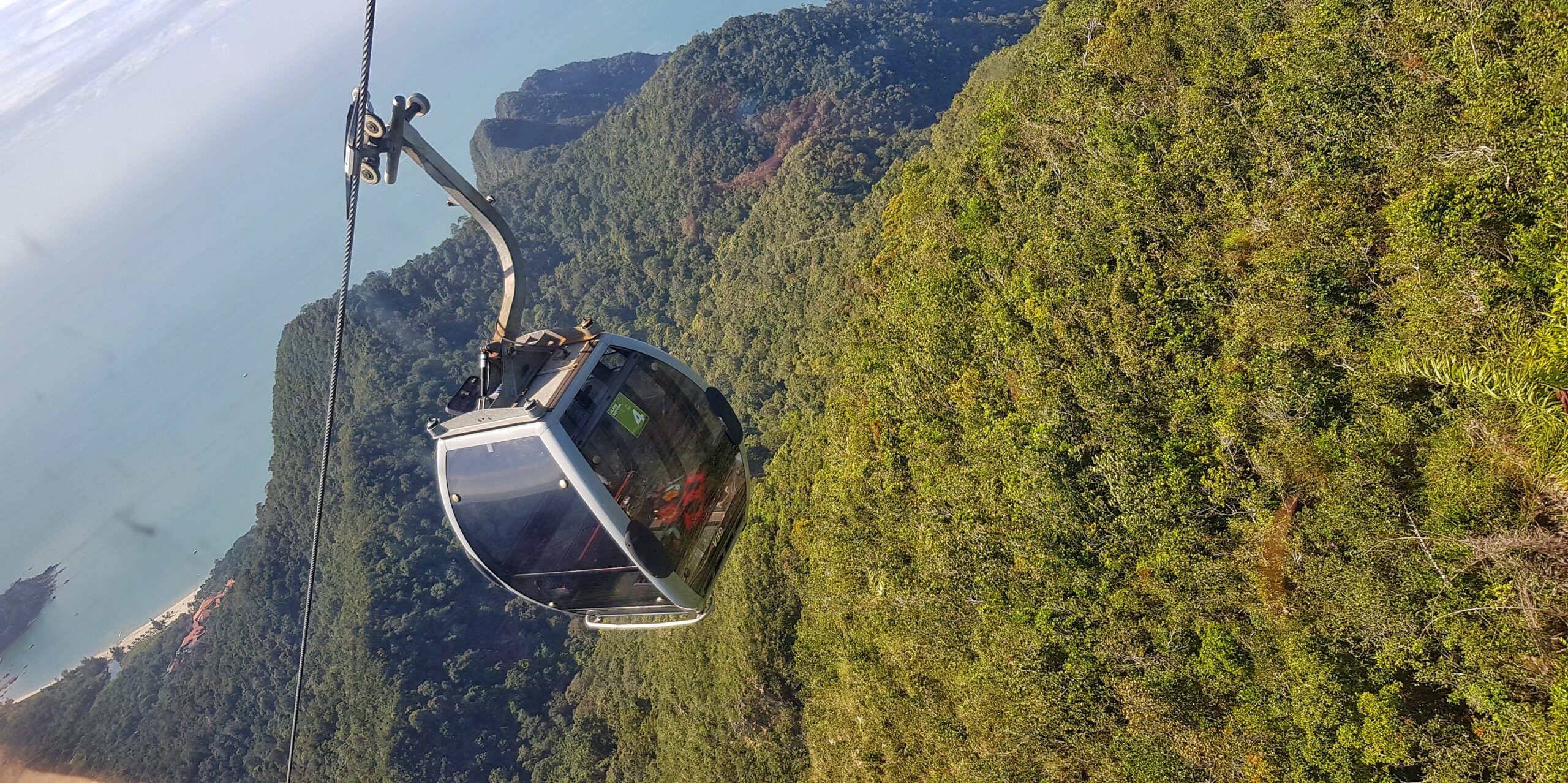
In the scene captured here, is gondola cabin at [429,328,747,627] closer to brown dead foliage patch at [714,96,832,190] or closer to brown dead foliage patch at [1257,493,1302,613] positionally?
Answer: brown dead foliage patch at [1257,493,1302,613]

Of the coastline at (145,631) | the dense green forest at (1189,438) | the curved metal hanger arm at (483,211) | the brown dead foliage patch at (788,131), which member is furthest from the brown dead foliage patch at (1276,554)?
the coastline at (145,631)

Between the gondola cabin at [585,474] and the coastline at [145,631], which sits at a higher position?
the gondola cabin at [585,474]

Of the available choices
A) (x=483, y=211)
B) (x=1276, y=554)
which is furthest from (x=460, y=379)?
(x=1276, y=554)

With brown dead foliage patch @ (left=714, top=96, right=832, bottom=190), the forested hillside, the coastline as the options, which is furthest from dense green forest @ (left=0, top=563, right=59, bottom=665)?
brown dead foliage patch @ (left=714, top=96, right=832, bottom=190)

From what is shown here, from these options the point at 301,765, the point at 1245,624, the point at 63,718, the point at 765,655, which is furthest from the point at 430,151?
the point at 63,718

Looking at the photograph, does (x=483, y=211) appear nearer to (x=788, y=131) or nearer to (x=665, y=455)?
(x=665, y=455)

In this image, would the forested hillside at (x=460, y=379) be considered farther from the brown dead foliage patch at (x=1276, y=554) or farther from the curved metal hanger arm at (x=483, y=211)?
the curved metal hanger arm at (x=483, y=211)


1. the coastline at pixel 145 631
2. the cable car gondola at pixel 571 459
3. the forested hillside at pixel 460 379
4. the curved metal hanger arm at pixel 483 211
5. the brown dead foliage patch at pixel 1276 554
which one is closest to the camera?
the cable car gondola at pixel 571 459
